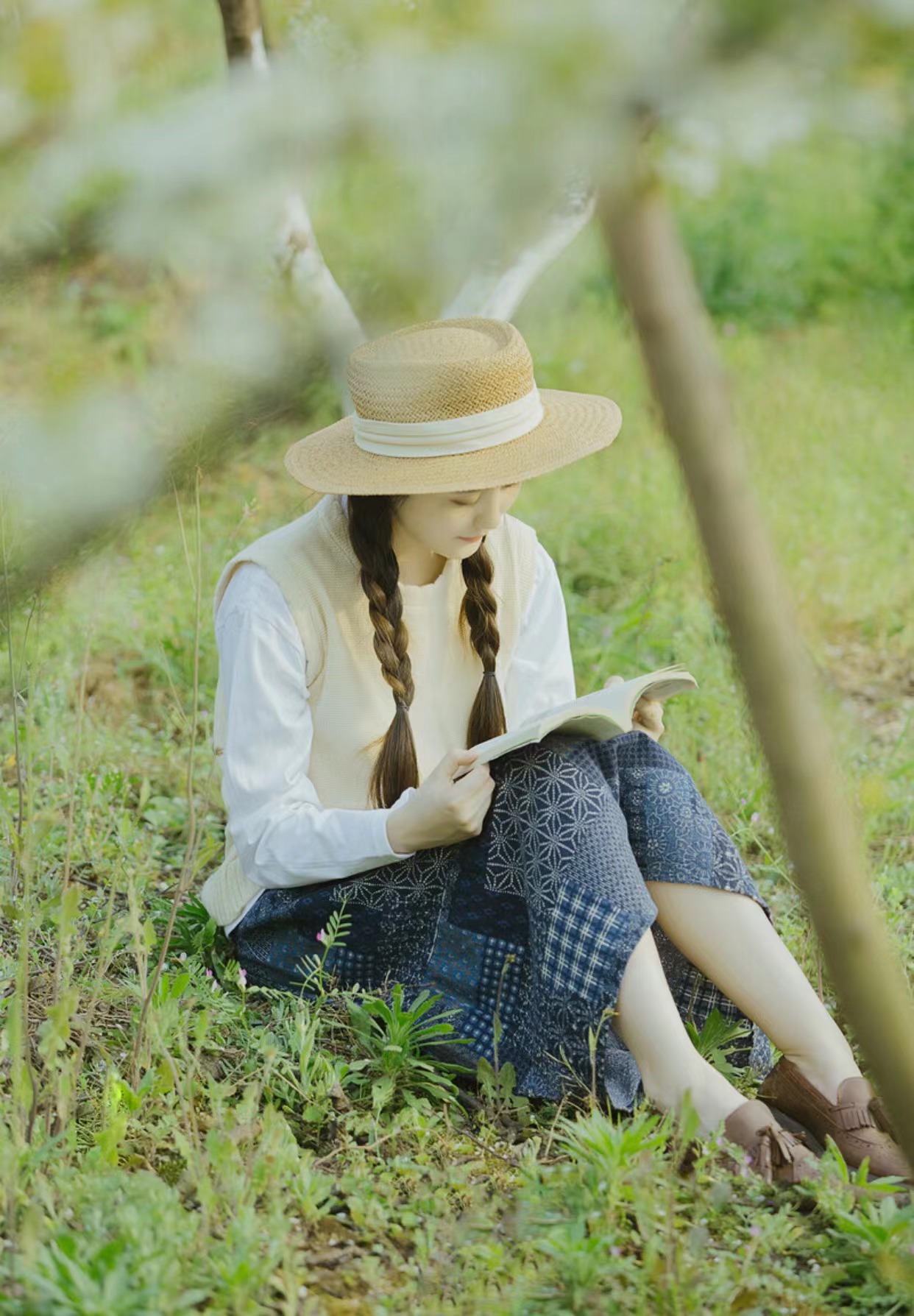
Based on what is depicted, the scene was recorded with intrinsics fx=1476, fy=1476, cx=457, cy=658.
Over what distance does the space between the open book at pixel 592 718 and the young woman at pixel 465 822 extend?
0.09 feet

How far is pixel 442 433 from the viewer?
1.85 m

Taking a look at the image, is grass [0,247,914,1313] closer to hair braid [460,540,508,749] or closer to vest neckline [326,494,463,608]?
vest neckline [326,494,463,608]

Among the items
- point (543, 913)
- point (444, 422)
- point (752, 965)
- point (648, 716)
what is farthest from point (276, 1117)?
point (444, 422)

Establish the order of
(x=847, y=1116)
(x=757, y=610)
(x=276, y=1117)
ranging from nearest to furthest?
(x=757, y=610) → (x=276, y=1117) → (x=847, y=1116)

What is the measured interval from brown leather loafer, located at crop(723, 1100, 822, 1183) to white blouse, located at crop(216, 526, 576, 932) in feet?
1.68

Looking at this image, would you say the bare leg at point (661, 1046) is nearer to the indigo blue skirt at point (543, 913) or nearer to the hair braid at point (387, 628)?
the indigo blue skirt at point (543, 913)

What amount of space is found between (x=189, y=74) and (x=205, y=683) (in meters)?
1.18

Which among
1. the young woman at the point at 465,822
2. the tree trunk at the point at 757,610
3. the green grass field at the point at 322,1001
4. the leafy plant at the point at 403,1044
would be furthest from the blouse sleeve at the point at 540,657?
the tree trunk at the point at 757,610

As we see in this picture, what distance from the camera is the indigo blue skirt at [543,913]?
175 cm

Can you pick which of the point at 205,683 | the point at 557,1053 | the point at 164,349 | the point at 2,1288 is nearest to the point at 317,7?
the point at 205,683

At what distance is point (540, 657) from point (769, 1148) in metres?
0.84

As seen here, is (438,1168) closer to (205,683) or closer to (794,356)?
(205,683)

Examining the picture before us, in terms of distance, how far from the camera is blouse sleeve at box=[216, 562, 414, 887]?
1.86m

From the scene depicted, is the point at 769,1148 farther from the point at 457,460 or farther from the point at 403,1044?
the point at 457,460
